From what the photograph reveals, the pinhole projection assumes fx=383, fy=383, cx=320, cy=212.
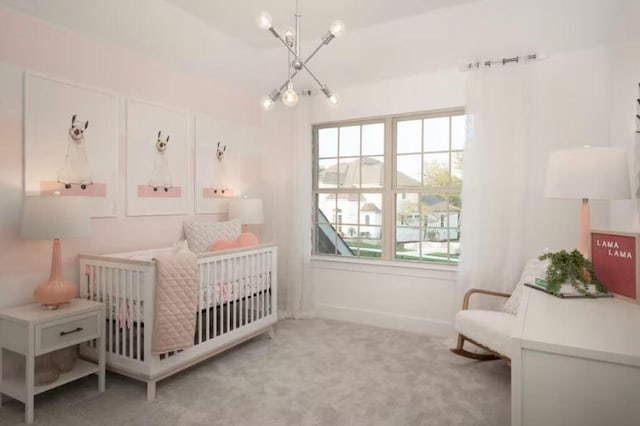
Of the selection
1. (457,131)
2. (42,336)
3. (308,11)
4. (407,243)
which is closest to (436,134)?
(457,131)

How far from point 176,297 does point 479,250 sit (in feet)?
7.47

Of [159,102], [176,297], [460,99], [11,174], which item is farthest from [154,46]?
[460,99]

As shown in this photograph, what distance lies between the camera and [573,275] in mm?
1726

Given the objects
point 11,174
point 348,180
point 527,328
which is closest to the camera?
point 527,328

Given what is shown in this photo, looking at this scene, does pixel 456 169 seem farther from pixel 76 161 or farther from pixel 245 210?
pixel 76 161

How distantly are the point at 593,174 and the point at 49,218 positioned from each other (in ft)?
9.07

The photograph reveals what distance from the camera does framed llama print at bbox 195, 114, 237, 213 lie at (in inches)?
136

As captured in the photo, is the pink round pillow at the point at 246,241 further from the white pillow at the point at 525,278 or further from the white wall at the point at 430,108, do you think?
the white pillow at the point at 525,278

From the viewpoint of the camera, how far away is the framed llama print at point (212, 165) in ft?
11.3

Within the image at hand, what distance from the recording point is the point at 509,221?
2971mm

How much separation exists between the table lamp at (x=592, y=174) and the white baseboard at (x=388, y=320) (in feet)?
5.49

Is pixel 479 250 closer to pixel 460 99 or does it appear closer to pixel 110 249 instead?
pixel 460 99

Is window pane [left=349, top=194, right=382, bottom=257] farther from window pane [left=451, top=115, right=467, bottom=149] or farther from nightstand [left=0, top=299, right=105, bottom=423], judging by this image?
nightstand [left=0, top=299, right=105, bottom=423]

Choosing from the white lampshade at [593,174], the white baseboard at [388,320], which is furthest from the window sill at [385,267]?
the white lampshade at [593,174]
